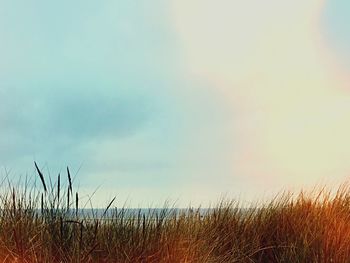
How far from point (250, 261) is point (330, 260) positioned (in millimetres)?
748

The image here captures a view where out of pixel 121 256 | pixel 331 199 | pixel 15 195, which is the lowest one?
pixel 121 256

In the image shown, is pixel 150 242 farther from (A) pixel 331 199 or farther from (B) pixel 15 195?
(A) pixel 331 199

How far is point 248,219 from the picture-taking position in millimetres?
6418

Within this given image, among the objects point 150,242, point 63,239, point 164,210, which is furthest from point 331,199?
point 63,239

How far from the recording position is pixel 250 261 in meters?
5.79

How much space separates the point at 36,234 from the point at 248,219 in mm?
2650

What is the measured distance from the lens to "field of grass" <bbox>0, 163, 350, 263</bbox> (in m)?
4.47

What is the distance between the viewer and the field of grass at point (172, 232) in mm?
4473

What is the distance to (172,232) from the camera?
5.09 meters

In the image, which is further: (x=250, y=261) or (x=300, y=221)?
(x=300, y=221)

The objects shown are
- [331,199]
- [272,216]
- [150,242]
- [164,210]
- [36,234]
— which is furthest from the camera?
[331,199]

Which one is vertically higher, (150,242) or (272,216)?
(272,216)

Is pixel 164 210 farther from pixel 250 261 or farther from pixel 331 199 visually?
pixel 331 199

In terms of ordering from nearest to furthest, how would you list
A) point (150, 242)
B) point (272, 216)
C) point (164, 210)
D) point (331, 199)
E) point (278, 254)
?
point (150, 242), point (164, 210), point (278, 254), point (272, 216), point (331, 199)
